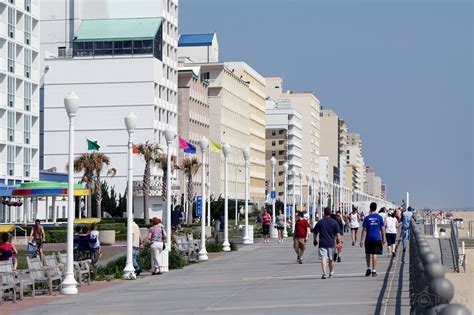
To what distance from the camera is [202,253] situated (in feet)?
129

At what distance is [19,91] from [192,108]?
50.7 metres

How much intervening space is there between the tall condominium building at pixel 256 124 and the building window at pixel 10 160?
86.4 m

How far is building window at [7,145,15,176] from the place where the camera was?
77.4 m

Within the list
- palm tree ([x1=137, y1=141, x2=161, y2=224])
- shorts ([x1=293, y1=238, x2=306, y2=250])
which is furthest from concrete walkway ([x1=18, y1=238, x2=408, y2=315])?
palm tree ([x1=137, y1=141, x2=161, y2=224])

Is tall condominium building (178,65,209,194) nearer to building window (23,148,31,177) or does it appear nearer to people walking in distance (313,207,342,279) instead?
building window (23,148,31,177)

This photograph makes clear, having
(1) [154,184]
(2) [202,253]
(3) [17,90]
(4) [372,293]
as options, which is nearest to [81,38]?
(1) [154,184]

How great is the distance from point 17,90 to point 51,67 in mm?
32339

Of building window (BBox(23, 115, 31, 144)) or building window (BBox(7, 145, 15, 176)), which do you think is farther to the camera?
building window (BBox(23, 115, 31, 144))

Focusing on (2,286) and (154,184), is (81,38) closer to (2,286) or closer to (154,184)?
(154,184)

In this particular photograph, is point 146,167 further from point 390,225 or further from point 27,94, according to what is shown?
Answer: point 390,225

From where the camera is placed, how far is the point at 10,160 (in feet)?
256

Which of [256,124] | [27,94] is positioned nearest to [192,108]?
[256,124]

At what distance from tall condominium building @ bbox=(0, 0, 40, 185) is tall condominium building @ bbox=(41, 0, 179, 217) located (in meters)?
26.1

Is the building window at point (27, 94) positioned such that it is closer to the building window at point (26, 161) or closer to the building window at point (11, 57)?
the building window at point (11, 57)
